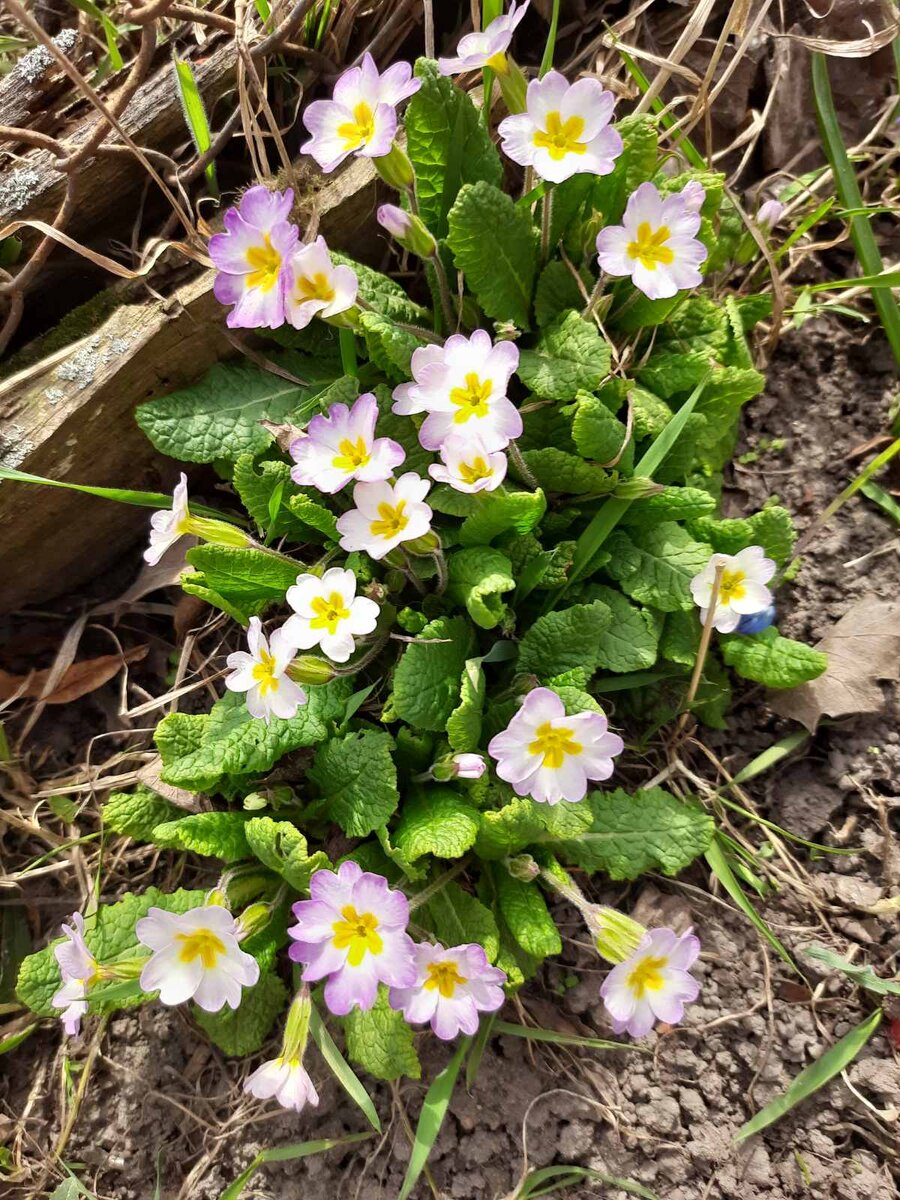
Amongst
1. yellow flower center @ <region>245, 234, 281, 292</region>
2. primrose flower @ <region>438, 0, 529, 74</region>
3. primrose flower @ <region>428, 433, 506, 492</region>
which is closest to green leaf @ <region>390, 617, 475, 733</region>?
primrose flower @ <region>428, 433, 506, 492</region>

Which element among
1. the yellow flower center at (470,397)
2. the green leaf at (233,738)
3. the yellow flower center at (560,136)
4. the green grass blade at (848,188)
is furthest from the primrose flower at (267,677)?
the green grass blade at (848,188)

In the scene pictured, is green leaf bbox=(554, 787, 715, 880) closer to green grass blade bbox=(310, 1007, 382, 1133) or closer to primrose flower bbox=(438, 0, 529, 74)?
green grass blade bbox=(310, 1007, 382, 1133)

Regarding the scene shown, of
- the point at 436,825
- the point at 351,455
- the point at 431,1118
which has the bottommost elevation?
the point at 431,1118

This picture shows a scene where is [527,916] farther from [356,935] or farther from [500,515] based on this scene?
[500,515]

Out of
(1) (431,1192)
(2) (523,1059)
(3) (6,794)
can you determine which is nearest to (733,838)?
(2) (523,1059)

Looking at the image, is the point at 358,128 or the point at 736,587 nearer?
the point at 358,128

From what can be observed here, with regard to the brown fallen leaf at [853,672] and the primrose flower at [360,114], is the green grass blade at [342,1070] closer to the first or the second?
the brown fallen leaf at [853,672]

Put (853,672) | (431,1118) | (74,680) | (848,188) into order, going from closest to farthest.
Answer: (431,1118)
(853,672)
(848,188)
(74,680)

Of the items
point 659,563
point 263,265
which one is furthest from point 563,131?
point 659,563
